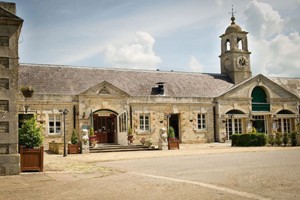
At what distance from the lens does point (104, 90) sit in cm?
2555

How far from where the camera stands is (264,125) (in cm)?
3122

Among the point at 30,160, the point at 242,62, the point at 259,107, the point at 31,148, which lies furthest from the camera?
the point at 242,62

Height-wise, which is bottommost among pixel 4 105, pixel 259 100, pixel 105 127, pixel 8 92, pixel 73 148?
pixel 73 148

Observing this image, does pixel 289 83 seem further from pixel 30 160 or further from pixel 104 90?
pixel 30 160

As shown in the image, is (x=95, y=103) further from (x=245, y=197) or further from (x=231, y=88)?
(x=245, y=197)

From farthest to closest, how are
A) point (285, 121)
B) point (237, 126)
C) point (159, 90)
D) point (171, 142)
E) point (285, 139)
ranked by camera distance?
point (285, 121) → point (237, 126) → point (159, 90) → point (171, 142) → point (285, 139)

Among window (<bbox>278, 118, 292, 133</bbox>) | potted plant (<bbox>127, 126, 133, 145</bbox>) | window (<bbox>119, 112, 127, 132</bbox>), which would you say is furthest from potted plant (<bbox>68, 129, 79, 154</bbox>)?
window (<bbox>278, 118, 292, 133</bbox>)

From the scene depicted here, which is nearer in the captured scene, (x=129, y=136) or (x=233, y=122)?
(x=129, y=136)

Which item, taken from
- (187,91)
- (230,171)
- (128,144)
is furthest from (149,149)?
(230,171)

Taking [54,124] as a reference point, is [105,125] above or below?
below

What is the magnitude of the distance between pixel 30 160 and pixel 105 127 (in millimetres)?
14829

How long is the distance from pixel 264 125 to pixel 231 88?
4.43 meters

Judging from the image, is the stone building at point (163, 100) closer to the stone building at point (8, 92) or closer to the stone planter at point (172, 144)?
the stone planter at point (172, 144)

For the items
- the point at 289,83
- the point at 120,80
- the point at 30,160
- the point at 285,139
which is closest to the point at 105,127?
the point at 120,80
